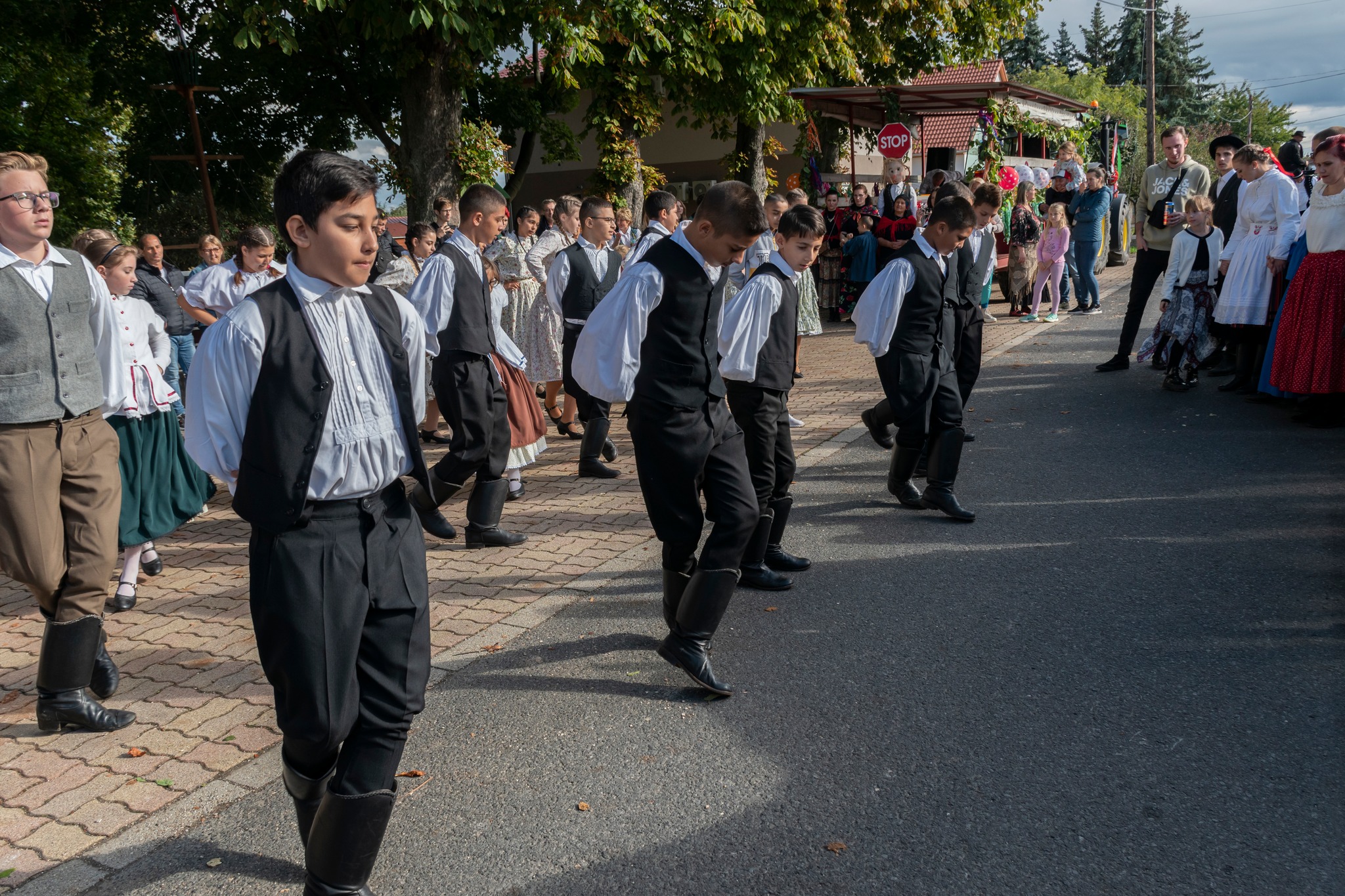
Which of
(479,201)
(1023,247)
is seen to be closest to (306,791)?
(479,201)

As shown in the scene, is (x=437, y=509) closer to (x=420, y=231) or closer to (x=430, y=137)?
(x=420, y=231)

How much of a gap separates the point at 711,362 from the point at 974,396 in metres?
6.59

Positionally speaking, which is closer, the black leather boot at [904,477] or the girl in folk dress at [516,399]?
the black leather boot at [904,477]

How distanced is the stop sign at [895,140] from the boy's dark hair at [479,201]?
1155 cm

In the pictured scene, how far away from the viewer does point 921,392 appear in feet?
19.9

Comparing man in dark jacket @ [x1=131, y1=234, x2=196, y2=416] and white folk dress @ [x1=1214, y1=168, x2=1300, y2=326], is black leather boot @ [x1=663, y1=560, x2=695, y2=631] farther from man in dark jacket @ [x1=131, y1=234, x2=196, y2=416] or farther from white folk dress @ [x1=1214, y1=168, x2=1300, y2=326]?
white folk dress @ [x1=1214, y1=168, x2=1300, y2=326]

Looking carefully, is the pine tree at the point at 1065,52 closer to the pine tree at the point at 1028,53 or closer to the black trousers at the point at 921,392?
the pine tree at the point at 1028,53

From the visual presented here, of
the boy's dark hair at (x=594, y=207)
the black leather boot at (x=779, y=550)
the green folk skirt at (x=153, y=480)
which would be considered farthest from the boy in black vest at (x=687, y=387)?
the boy's dark hair at (x=594, y=207)

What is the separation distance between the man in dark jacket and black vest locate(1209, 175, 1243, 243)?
9581mm

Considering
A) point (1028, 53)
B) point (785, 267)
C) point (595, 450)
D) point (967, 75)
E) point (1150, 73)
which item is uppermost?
point (1028, 53)

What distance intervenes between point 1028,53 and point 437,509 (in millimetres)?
99430

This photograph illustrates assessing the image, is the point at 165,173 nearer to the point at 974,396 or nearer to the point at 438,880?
the point at 974,396

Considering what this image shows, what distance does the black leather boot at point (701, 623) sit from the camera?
4.01 metres

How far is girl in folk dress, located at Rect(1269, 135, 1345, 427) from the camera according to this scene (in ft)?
24.6
